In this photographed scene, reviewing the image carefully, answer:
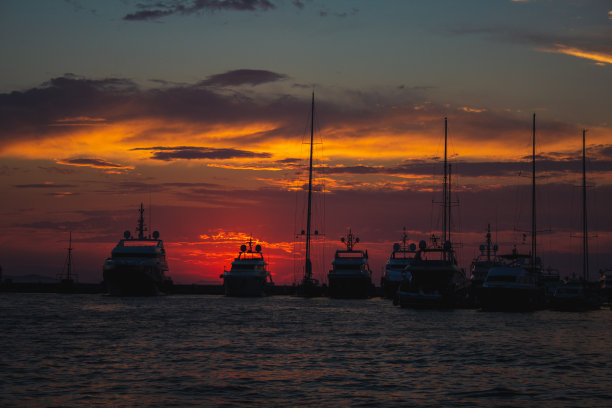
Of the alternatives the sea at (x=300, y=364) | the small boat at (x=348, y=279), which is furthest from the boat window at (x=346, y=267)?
the sea at (x=300, y=364)

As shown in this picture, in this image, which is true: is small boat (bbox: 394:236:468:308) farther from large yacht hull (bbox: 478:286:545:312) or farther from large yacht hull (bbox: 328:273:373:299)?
large yacht hull (bbox: 328:273:373:299)

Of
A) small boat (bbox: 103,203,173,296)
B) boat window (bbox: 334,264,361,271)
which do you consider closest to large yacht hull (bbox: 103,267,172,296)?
small boat (bbox: 103,203,173,296)

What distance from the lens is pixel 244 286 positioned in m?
125

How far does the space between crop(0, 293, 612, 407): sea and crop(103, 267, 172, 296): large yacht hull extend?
55.1 m

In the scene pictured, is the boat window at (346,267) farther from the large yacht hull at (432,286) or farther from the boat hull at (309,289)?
the large yacht hull at (432,286)

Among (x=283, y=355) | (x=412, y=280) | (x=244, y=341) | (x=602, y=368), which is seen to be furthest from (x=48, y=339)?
(x=412, y=280)

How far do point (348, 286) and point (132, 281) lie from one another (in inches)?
1414

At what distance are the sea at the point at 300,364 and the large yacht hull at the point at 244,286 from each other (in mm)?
62587

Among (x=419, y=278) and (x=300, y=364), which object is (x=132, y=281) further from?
(x=300, y=364)

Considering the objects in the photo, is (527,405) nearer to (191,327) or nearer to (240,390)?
(240,390)

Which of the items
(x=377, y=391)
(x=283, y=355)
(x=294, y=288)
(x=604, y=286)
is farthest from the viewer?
(x=294, y=288)

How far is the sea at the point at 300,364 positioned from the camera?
25.9 m

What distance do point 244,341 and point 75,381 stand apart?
17926mm

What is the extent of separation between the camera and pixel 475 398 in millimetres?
26125
